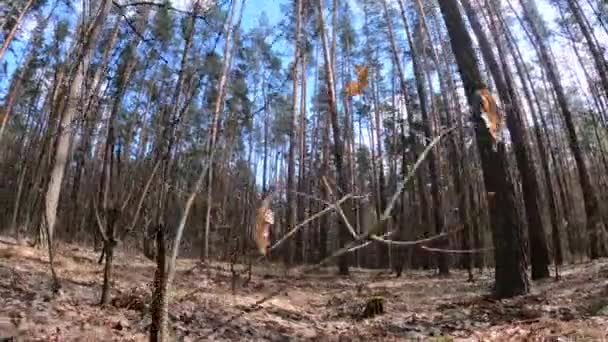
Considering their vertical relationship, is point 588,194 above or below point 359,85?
above

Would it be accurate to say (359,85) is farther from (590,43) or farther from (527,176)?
(590,43)

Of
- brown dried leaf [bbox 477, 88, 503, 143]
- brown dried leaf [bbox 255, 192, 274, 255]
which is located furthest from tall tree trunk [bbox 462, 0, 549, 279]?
brown dried leaf [bbox 255, 192, 274, 255]

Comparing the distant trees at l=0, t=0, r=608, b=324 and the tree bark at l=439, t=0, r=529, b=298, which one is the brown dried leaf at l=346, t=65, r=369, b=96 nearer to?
the distant trees at l=0, t=0, r=608, b=324

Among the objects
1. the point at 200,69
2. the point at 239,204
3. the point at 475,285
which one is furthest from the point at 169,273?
the point at 475,285

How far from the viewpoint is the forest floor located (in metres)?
4.20

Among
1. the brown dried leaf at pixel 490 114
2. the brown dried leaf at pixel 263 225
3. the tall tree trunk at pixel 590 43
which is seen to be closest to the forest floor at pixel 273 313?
the brown dried leaf at pixel 490 114

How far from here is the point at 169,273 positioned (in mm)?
1079

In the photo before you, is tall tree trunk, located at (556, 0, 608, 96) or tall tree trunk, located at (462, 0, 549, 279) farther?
tall tree trunk, located at (556, 0, 608, 96)

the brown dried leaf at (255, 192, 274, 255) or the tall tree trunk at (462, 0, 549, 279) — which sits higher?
the tall tree trunk at (462, 0, 549, 279)

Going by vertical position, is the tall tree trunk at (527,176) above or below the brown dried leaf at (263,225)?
above

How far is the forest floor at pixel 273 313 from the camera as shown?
420 cm

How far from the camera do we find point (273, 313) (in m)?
6.12

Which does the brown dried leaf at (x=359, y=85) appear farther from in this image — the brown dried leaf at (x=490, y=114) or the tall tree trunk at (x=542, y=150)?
the tall tree trunk at (x=542, y=150)

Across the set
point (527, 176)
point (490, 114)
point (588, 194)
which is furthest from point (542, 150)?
point (490, 114)
